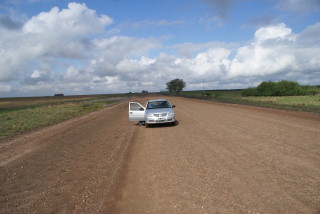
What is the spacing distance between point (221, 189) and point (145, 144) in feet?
17.5

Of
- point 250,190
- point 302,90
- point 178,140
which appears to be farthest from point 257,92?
point 250,190

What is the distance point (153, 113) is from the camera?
14.5 m

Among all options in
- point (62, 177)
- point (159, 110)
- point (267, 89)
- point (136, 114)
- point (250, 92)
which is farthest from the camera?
point (250, 92)

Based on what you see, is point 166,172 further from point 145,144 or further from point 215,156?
point 145,144

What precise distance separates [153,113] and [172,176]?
8.58m

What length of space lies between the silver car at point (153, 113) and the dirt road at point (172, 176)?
4035 mm

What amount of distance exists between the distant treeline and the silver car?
178 ft

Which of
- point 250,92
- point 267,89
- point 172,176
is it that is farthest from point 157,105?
point 250,92

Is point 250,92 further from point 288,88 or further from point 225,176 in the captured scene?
point 225,176

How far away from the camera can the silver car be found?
14.4m

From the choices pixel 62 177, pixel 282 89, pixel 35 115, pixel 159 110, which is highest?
pixel 282 89

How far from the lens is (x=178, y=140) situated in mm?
10336

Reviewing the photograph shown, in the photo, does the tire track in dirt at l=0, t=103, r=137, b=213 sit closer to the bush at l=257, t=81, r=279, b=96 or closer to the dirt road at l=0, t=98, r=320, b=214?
the dirt road at l=0, t=98, r=320, b=214

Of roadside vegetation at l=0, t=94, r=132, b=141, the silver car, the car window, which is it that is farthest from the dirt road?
roadside vegetation at l=0, t=94, r=132, b=141
